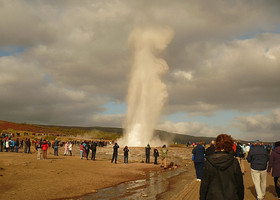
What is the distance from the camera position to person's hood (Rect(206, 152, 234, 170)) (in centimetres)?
417

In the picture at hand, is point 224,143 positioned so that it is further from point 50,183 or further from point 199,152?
point 50,183

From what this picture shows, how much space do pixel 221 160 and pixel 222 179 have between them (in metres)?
0.32

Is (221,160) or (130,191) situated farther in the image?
(130,191)

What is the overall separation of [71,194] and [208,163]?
313 inches

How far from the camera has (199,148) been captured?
11859 mm

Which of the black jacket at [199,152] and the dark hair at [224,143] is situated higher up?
the dark hair at [224,143]

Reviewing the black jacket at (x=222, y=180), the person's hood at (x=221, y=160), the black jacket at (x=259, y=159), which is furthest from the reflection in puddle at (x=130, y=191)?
the person's hood at (x=221, y=160)

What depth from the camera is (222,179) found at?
4.19 m

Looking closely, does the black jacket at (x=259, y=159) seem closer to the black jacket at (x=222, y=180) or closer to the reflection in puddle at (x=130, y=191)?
the reflection in puddle at (x=130, y=191)

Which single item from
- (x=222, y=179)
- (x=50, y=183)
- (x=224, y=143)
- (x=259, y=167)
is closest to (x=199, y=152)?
(x=259, y=167)

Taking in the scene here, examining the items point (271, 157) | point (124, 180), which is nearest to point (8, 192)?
point (124, 180)

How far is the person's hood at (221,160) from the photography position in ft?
13.7

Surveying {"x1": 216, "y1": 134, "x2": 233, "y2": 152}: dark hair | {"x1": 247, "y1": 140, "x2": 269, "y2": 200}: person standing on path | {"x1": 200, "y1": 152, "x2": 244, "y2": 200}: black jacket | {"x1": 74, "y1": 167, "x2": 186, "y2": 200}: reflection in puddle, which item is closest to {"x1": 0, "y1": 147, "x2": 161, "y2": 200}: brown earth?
{"x1": 74, "y1": 167, "x2": 186, "y2": 200}: reflection in puddle

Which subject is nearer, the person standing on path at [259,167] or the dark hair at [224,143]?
the dark hair at [224,143]
